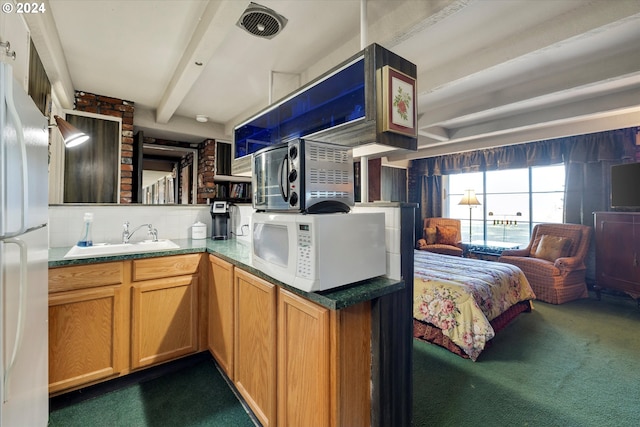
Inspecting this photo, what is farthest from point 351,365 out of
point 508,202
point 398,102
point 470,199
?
point 508,202

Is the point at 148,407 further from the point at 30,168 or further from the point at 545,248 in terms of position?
the point at 545,248

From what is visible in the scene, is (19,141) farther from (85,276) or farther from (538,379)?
(538,379)

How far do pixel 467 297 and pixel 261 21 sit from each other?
A: 8.46 ft

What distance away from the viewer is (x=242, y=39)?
7.20ft

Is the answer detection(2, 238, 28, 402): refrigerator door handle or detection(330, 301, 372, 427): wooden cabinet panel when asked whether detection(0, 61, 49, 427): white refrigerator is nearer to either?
detection(2, 238, 28, 402): refrigerator door handle

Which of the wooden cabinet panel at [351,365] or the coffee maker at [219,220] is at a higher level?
the coffee maker at [219,220]

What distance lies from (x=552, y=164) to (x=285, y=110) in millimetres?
4574

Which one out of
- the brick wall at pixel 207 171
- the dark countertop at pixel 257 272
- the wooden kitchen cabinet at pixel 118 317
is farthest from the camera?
the brick wall at pixel 207 171

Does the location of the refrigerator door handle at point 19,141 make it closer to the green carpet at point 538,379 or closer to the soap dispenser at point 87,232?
the soap dispenser at point 87,232

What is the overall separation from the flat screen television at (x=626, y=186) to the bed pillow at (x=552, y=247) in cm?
71

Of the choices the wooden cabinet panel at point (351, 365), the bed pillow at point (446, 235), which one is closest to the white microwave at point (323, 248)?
the wooden cabinet panel at point (351, 365)

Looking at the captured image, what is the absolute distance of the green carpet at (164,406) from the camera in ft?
5.20

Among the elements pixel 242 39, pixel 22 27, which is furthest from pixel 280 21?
pixel 22 27

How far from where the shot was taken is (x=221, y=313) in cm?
194
